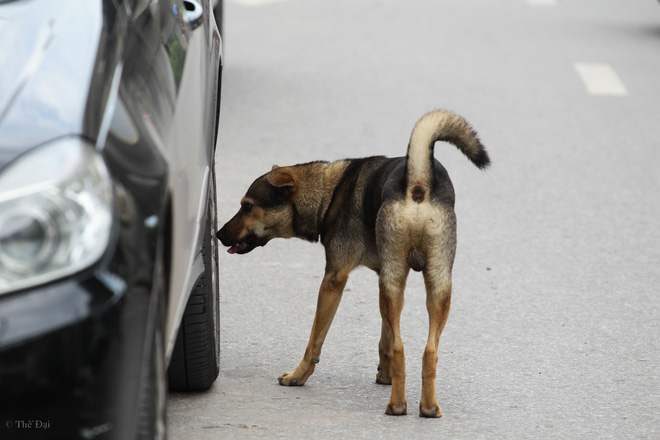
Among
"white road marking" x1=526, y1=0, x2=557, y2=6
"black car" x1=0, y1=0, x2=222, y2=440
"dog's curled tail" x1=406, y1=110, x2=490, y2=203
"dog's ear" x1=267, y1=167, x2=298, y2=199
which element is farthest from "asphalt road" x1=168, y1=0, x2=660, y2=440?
"white road marking" x1=526, y1=0, x2=557, y2=6

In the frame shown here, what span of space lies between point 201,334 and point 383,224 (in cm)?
79

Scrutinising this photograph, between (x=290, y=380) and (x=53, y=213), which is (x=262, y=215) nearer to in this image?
(x=290, y=380)

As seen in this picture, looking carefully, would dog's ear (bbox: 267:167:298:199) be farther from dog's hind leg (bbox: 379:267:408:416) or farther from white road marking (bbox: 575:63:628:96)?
white road marking (bbox: 575:63:628:96)

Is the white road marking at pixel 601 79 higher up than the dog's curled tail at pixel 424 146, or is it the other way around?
the dog's curled tail at pixel 424 146

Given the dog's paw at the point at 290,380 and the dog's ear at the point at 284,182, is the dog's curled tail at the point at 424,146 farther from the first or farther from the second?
the dog's paw at the point at 290,380

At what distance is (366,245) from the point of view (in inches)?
158

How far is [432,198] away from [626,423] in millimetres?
1095

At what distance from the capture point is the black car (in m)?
1.76

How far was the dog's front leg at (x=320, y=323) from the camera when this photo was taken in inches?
157

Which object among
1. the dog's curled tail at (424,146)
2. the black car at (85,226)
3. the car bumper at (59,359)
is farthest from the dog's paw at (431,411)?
the car bumper at (59,359)

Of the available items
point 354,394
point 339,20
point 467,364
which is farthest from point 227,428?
point 339,20

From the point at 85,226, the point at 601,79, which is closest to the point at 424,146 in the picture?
the point at 85,226

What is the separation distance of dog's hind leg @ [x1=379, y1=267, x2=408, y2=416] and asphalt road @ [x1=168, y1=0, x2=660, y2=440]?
71mm

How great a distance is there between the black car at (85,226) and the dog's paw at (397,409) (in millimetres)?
1487
